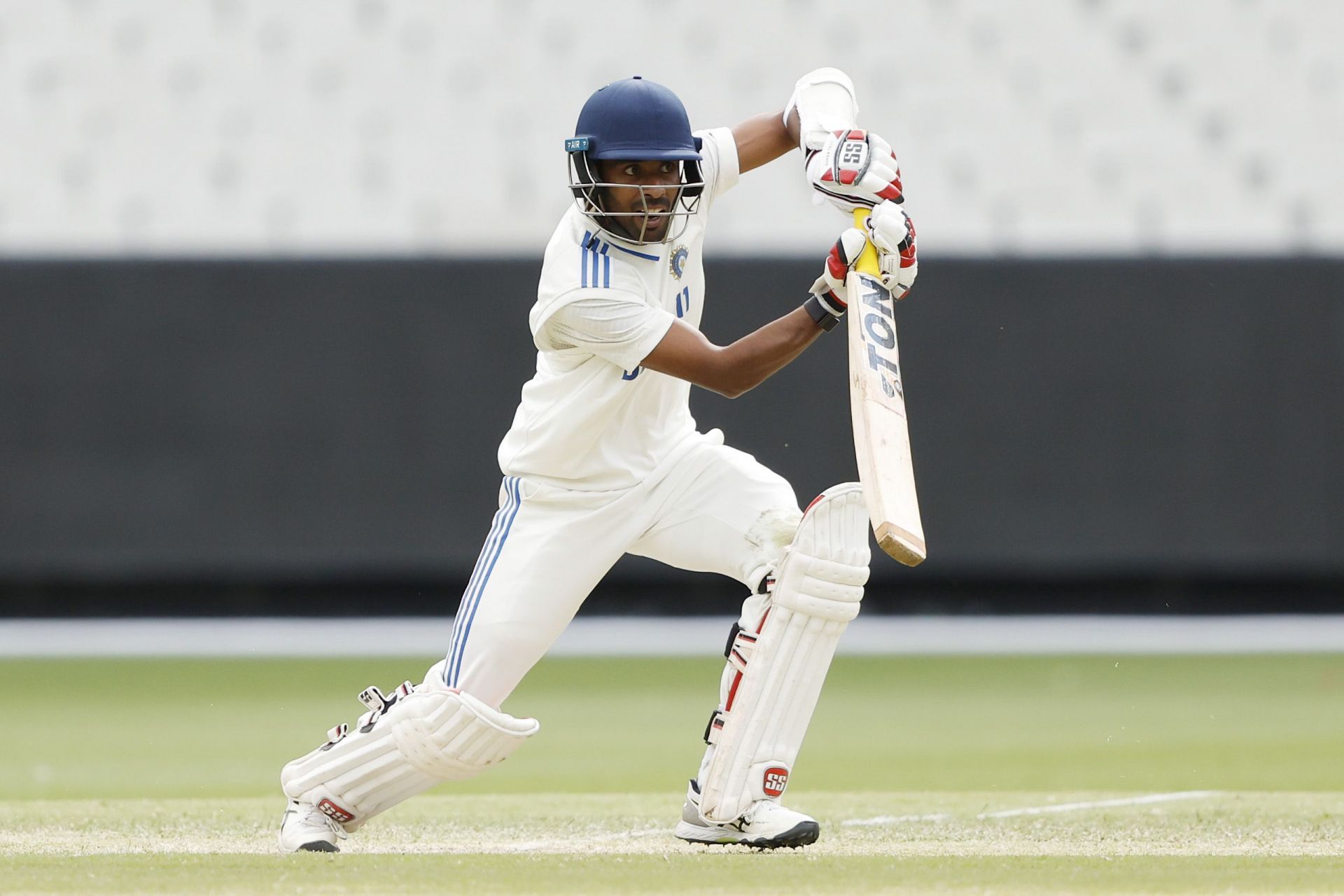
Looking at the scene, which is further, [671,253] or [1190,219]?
[1190,219]

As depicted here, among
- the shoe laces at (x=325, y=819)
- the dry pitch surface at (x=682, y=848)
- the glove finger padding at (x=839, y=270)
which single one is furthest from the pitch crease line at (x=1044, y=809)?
the glove finger padding at (x=839, y=270)

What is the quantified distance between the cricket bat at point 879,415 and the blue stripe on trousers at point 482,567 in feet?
2.24

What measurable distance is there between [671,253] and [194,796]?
1953 millimetres

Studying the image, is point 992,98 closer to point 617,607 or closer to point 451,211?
point 451,211

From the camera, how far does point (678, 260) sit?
11.1 ft

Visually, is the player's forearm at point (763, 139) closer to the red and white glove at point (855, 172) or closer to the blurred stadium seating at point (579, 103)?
the red and white glove at point (855, 172)

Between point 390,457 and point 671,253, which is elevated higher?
point 671,253

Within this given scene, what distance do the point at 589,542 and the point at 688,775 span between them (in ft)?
5.01

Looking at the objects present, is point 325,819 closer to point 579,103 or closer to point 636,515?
point 636,515

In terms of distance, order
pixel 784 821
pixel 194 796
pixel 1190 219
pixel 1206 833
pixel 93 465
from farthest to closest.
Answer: pixel 1190 219 → pixel 93 465 → pixel 194 796 → pixel 1206 833 → pixel 784 821

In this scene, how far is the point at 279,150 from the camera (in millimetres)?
8320

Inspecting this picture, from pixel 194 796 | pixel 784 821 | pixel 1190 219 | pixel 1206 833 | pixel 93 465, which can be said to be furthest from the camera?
pixel 1190 219

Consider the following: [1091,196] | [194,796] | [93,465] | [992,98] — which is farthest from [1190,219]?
[194,796]

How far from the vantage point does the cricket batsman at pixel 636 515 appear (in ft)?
10.3
